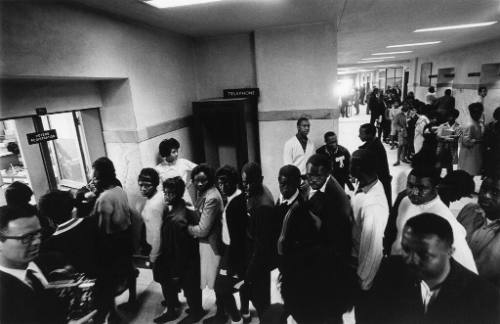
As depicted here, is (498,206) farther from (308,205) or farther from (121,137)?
(121,137)

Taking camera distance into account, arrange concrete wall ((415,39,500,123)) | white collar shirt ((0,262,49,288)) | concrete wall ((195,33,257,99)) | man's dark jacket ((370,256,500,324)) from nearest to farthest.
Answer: man's dark jacket ((370,256,500,324))
white collar shirt ((0,262,49,288))
concrete wall ((195,33,257,99))
concrete wall ((415,39,500,123))

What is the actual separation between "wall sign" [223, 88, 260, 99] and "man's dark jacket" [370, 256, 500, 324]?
3501mm

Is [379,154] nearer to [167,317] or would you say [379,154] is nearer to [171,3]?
[171,3]

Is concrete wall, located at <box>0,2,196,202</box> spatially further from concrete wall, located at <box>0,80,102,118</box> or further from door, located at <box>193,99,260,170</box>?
door, located at <box>193,99,260,170</box>

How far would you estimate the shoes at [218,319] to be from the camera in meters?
2.59

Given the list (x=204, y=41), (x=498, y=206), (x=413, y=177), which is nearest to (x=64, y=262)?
(x=413, y=177)

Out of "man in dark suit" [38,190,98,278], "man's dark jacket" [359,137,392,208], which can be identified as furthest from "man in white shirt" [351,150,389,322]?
"man in dark suit" [38,190,98,278]

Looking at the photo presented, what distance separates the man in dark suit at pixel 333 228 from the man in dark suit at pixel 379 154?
137cm

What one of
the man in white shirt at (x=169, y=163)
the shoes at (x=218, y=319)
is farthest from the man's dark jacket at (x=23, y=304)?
the man in white shirt at (x=169, y=163)

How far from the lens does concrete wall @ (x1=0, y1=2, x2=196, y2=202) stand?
2209 mm

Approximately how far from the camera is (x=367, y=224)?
190 centimetres

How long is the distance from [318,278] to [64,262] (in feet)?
6.26

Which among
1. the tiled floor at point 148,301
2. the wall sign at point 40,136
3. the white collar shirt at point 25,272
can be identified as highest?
the wall sign at point 40,136

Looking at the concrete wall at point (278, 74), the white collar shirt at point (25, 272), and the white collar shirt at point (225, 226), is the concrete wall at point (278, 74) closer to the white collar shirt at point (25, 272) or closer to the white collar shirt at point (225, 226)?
the white collar shirt at point (225, 226)
